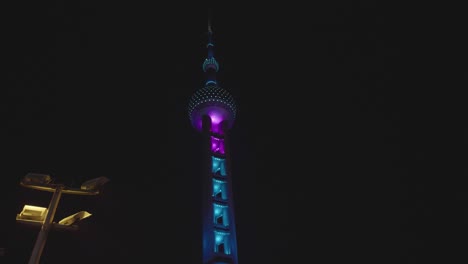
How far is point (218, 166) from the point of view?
35.4m

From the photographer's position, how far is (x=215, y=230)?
2878 centimetres

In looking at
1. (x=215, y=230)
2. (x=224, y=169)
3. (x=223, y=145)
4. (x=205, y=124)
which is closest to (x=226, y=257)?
(x=215, y=230)

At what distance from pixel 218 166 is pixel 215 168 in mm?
372

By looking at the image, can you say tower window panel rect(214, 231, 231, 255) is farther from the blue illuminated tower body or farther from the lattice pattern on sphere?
the lattice pattern on sphere

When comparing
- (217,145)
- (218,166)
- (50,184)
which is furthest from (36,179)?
(217,145)

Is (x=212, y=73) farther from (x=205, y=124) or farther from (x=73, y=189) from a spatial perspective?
(x=73, y=189)

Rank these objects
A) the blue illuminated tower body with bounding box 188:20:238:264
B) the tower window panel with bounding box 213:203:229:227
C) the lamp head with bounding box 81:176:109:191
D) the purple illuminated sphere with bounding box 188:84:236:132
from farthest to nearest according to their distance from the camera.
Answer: the purple illuminated sphere with bounding box 188:84:236:132
the tower window panel with bounding box 213:203:229:227
the blue illuminated tower body with bounding box 188:20:238:264
the lamp head with bounding box 81:176:109:191

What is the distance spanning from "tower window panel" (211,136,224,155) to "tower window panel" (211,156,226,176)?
4.46 feet

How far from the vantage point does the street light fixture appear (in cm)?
819

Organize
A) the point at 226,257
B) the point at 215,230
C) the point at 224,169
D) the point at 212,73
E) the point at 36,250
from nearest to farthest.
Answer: the point at 36,250 < the point at 226,257 < the point at 215,230 < the point at 224,169 < the point at 212,73

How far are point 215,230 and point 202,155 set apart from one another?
823 cm

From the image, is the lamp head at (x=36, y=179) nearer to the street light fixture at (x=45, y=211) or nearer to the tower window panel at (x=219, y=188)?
the street light fixture at (x=45, y=211)

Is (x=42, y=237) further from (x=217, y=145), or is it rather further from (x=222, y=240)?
(x=217, y=145)

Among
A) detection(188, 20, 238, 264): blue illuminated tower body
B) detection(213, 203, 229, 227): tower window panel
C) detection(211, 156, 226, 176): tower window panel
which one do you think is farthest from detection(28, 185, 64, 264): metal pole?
detection(211, 156, 226, 176): tower window panel
